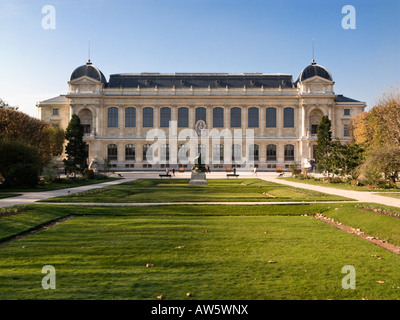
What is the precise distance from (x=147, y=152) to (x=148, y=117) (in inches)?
303

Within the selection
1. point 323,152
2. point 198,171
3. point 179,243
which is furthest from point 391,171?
point 179,243

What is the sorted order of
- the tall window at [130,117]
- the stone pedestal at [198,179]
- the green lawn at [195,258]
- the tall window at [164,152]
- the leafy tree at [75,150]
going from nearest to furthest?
the green lawn at [195,258] < the stone pedestal at [198,179] < the leafy tree at [75,150] < the tall window at [164,152] < the tall window at [130,117]

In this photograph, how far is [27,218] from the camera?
534 inches

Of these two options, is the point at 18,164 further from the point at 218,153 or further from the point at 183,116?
the point at 218,153

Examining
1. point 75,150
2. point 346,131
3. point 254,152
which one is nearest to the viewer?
point 75,150

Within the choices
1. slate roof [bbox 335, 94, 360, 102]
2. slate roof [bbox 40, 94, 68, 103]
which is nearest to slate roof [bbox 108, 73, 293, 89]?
slate roof [bbox 40, 94, 68, 103]

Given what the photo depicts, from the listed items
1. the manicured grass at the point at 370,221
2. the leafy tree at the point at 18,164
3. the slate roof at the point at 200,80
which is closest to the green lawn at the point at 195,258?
the manicured grass at the point at 370,221

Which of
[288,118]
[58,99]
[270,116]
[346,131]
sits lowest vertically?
[346,131]

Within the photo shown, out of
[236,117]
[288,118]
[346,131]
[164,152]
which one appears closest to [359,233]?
[164,152]

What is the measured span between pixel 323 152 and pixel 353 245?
3827cm

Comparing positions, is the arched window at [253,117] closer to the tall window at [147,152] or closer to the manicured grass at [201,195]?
the tall window at [147,152]

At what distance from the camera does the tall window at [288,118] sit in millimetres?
75688

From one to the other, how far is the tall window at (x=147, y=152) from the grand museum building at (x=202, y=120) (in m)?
0.21

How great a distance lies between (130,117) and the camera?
76.1 m
